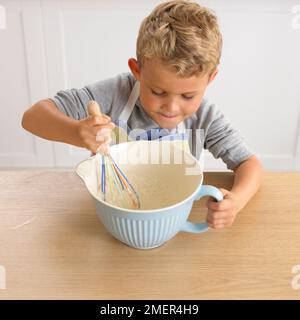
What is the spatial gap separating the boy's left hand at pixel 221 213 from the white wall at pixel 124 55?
1.11 m

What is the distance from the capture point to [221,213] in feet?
2.10

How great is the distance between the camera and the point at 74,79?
1.72m

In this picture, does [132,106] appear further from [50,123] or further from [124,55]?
[124,55]

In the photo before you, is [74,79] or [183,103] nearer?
[183,103]

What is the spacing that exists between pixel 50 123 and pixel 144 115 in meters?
0.24

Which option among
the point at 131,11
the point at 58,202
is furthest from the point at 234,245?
the point at 131,11

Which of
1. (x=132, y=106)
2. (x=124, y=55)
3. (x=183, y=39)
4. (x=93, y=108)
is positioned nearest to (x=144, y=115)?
(x=132, y=106)

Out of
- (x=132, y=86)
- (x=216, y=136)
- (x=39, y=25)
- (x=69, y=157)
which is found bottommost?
(x=69, y=157)

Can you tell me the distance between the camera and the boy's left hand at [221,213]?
0.63 m

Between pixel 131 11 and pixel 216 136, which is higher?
pixel 131 11

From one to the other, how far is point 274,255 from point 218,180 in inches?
8.3

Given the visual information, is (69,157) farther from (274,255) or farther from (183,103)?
(274,255)

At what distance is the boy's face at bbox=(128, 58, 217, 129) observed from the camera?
73 cm
